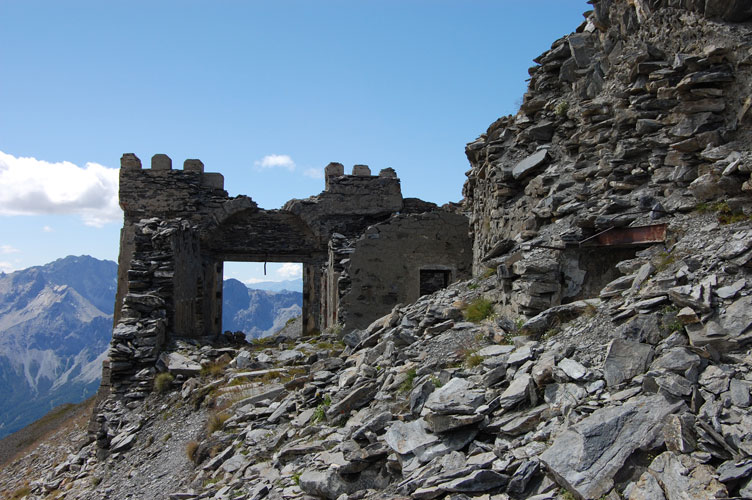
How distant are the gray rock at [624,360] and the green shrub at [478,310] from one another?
3040 millimetres

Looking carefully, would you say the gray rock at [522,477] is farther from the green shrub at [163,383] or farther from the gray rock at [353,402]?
the green shrub at [163,383]

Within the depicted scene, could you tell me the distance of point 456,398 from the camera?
5547mm

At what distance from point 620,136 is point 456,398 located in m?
5.41

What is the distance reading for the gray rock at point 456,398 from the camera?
535cm

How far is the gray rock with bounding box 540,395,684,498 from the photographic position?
158 inches

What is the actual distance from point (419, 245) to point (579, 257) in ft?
24.1

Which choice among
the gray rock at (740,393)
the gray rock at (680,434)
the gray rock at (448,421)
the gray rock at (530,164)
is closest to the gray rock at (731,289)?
the gray rock at (740,393)

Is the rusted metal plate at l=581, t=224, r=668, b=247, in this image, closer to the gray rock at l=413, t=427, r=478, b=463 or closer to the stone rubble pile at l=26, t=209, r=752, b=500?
the stone rubble pile at l=26, t=209, r=752, b=500

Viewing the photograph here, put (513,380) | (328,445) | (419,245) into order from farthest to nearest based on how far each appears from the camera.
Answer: (419,245)
(328,445)
(513,380)

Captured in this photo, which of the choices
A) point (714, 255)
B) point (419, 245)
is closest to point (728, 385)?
point (714, 255)

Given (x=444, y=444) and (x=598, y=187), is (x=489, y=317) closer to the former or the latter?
(x=598, y=187)

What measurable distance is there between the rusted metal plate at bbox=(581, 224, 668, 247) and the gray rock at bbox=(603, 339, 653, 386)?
8.12 feet

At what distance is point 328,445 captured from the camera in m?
6.46

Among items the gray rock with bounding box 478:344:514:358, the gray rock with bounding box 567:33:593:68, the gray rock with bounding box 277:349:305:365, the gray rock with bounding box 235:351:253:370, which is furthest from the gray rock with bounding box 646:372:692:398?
the gray rock with bounding box 235:351:253:370
